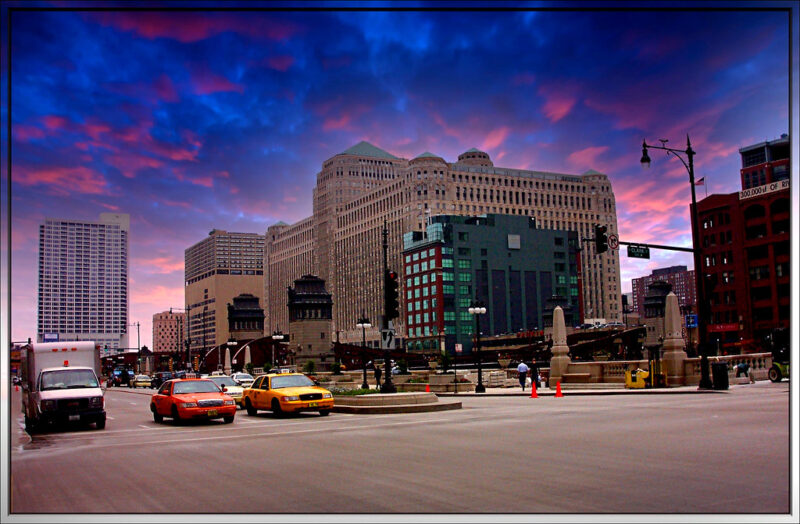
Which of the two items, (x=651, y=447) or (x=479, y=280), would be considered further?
(x=479, y=280)

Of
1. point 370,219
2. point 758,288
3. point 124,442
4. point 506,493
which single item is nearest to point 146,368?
point 370,219

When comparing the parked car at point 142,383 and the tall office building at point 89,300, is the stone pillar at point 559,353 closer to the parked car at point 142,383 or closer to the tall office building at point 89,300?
the parked car at point 142,383

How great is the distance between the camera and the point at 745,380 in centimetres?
4016

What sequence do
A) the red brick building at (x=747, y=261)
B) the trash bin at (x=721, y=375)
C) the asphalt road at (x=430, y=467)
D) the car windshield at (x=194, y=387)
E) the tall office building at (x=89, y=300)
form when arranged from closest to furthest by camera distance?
the asphalt road at (x=430, y=467), the car windshield at (x=194, y=387), the trash bin at (x=721, y=375), the red brick building at (x=747, y=261), the tall office building at (x=89, y=300)

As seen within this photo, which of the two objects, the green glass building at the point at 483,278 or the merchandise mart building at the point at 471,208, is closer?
the green glass building at the point at 483,278

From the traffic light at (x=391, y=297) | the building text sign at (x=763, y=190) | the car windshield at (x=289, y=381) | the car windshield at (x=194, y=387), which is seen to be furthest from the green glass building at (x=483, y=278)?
the car windshield at (x=194, y=387)

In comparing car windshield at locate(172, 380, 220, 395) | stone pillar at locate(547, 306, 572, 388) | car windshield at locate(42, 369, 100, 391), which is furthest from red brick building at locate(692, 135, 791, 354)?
car windshield at locate(42, 369, 100, 391)

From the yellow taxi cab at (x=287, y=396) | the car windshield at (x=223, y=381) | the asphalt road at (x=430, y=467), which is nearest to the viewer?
the asphalt road at (x=430, y=467)

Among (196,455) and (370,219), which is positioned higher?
(370,219)

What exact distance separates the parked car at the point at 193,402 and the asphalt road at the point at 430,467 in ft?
6.59

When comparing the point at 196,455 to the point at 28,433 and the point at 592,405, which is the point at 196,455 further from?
the point at 592,405

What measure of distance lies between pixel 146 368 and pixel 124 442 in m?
152

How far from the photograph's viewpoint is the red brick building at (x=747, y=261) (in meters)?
94.8

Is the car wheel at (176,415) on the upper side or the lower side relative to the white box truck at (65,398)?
lower
